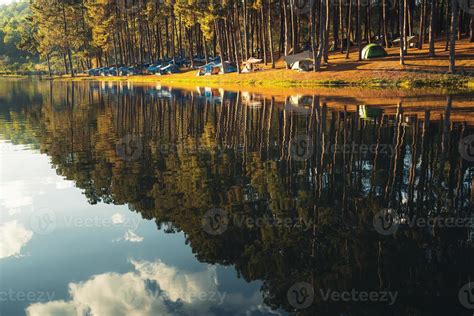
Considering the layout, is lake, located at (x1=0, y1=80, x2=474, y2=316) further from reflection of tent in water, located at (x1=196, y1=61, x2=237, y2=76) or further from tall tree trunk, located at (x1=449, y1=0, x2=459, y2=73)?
reflection of tent in water, located at (x1=196, y1=61, x2=237, y2=76)

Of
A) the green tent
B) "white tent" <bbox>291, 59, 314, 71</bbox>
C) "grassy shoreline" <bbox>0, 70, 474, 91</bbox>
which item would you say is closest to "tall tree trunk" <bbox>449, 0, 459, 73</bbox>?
"grassy shoreline" <bbox>0, 70, 474, 91</bbox>

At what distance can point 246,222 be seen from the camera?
35.5ft

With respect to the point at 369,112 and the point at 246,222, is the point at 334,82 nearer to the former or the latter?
the point at 369,112

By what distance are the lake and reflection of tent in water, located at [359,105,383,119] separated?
2881 millimetres

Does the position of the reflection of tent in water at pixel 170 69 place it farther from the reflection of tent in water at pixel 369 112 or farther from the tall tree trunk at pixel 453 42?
the reflection of tent in water at pixel 369 112

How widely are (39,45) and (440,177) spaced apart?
416 ft

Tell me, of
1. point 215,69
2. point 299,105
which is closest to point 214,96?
point 299,105

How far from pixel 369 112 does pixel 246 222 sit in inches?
737

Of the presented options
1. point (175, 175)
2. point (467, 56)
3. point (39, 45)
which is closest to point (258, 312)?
point (175, 175)

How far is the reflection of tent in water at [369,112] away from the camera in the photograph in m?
25.5

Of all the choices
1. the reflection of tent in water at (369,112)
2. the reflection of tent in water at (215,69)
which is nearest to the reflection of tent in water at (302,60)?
the reflection of tent in water at (215,69)

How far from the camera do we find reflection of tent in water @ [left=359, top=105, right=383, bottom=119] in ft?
83.8

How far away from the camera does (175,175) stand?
1523 centimetres

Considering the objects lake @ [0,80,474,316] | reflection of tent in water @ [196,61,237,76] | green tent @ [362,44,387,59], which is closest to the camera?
lake @ [0,80,474,316]
